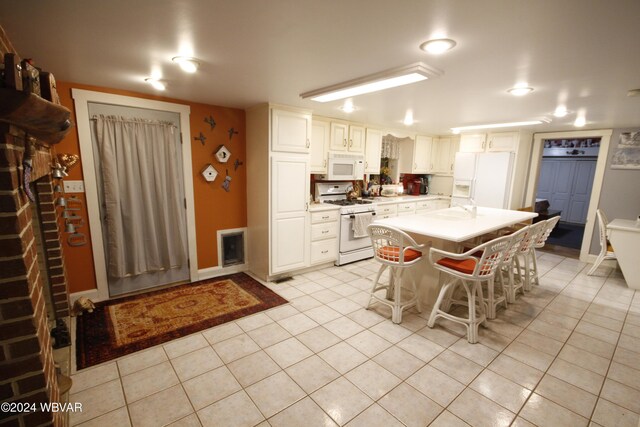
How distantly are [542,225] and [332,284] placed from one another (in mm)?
2550

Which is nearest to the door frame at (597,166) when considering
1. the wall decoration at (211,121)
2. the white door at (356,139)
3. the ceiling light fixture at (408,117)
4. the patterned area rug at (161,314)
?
the ceiling light fixture at (408,117)

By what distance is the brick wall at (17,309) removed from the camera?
3.20ft

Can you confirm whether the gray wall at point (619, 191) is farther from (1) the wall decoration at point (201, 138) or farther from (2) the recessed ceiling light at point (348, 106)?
(1) the wall decoration at point (201, 138)

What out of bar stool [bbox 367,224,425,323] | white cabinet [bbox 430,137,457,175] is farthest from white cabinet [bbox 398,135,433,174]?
bar stool [bbox 367,224,425,323]

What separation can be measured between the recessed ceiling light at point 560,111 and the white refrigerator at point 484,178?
1503 millimetres

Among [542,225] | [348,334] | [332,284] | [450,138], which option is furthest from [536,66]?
[450,138]

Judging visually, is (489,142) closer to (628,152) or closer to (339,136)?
(628,152)

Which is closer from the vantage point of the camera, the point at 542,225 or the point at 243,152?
the point at 542,225

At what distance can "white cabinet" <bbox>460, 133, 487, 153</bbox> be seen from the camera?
17.5 ft

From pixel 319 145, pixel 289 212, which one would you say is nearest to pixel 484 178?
pixel 319 145

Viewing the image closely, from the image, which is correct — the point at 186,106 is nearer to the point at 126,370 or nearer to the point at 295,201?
the point at 295,201

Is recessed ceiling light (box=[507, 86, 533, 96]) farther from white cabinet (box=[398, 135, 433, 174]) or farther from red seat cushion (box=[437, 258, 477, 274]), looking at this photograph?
white cabinet (box=[398, 135, 433, 174])

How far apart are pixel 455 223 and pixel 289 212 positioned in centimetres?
197

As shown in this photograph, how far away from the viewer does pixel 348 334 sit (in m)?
2.69
